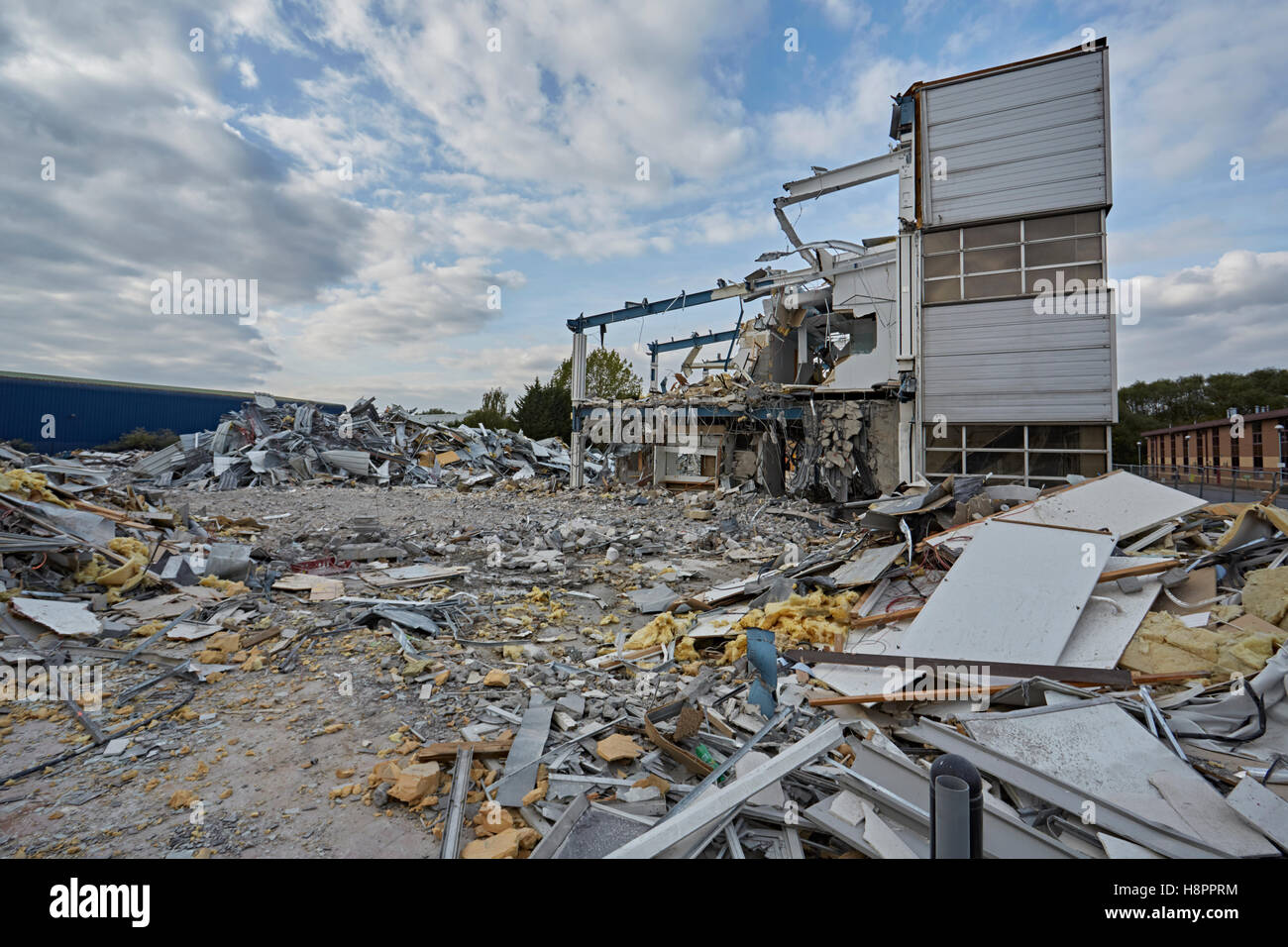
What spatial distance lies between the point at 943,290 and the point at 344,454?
66.6 ft

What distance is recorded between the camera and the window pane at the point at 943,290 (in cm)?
1312

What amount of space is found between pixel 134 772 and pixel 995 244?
1565 centimetres

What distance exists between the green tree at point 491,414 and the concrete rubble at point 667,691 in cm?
2928

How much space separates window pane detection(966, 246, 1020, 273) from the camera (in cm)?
1267

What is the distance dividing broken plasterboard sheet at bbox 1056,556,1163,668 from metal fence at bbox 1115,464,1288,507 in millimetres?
15522

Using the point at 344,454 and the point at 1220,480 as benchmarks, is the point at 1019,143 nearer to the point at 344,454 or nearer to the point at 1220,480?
the point at 1220,480

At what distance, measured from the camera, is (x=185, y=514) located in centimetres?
1034

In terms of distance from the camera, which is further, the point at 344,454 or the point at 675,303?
the point at 344,454

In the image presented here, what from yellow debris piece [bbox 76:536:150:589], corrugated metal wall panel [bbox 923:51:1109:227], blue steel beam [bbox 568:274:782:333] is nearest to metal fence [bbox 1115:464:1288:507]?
corrugated metal wall panel [bbox 923:51:1109:227]

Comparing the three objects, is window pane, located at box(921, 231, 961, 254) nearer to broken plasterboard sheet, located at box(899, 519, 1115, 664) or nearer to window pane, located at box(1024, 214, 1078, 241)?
window pane, located at box(1024, 214, 1078, 241)

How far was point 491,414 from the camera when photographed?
39.7 metres

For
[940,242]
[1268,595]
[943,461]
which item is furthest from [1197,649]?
[940,242]

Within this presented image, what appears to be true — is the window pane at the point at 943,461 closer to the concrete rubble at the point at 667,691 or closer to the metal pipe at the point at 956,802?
the concrete rubble at the point at 667,691

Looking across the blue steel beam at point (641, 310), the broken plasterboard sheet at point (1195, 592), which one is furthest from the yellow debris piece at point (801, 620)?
the blue steel beam at point (641, 310)
